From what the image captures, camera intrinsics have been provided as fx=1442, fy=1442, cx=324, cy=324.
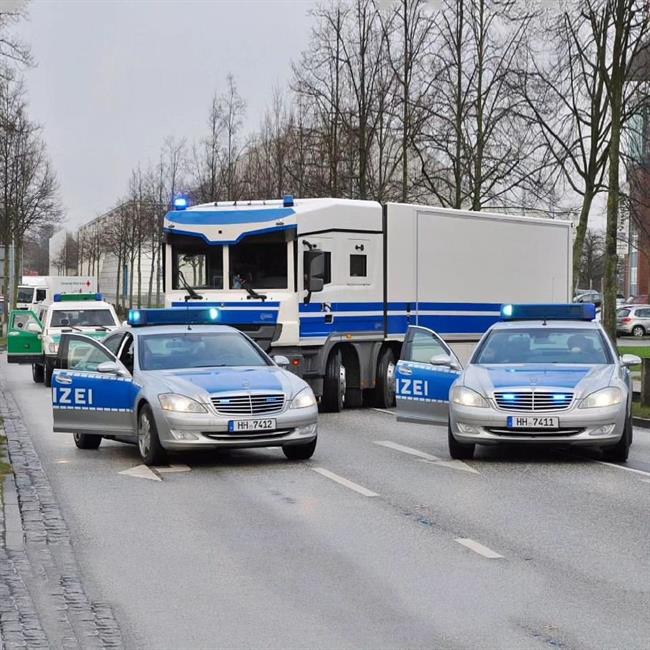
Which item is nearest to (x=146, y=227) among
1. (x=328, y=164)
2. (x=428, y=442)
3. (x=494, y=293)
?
(x=328, y=164)

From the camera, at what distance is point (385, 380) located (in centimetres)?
2397

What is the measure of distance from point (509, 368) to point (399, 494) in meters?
3.52

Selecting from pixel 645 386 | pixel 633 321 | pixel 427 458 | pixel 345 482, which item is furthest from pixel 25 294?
pixel 345 482

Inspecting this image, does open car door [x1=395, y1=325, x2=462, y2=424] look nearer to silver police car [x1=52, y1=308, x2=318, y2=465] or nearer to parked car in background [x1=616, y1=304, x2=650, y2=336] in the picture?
silver police car [x1=52, y1=308, x2=318, y2=465]

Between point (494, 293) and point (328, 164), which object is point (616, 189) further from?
point (328, 164)

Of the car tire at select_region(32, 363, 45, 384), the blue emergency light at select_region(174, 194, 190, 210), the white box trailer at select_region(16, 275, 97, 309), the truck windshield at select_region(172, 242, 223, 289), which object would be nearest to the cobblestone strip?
the truck windshield at select_region(172, 242, 223, 289)

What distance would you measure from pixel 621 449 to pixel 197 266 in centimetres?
948

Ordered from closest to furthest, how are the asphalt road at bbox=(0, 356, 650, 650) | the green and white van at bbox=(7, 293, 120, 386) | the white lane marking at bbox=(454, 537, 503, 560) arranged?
the asphalt road at bbox=(0, 356, 650, 650), the white lane marking at bbox=(454, 537, 503, 560), the green and white van at bbox=(7, 293, 120, 386)

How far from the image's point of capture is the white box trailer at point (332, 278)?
866 inches

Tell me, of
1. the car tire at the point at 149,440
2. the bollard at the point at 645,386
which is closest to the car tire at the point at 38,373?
the bollard at the point at 645,386

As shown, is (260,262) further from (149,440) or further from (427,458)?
(149,440)

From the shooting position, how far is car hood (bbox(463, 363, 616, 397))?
1492cm

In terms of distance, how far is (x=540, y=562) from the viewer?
9.09 metres

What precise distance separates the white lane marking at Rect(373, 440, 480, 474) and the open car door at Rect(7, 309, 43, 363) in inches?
661
